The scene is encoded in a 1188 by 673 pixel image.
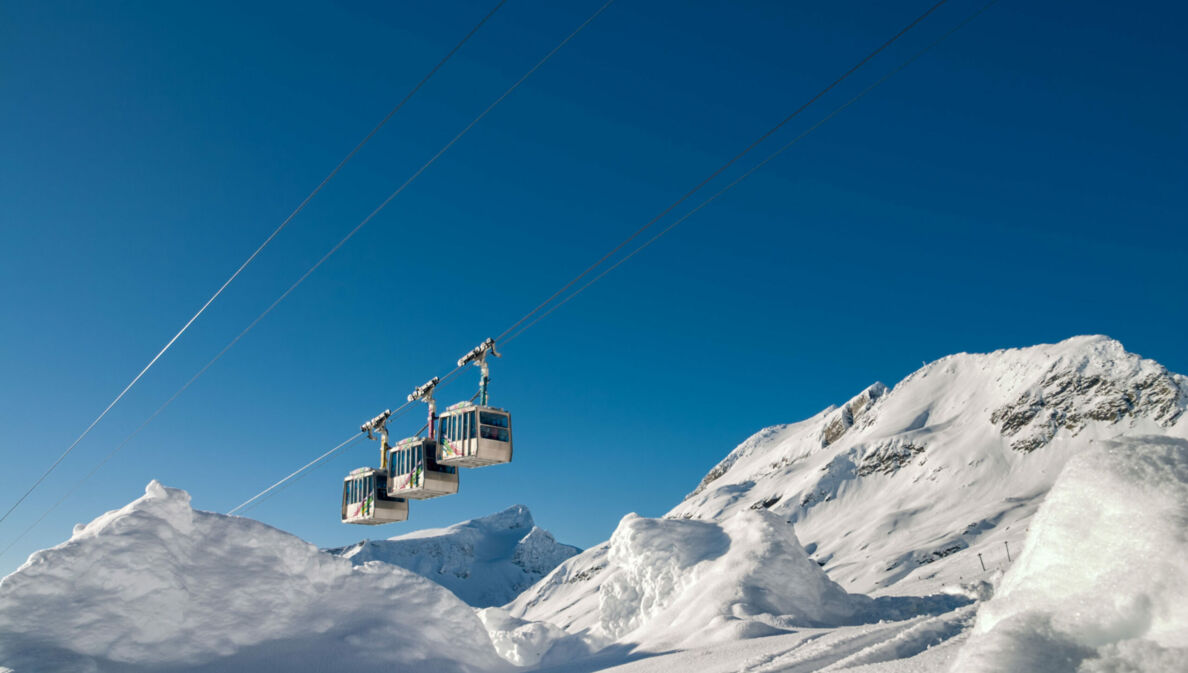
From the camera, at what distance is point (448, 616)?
75.4 feet

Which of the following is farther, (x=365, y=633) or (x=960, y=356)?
(x=960, y=356)

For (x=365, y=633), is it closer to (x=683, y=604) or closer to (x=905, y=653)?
(x=905, y=653)

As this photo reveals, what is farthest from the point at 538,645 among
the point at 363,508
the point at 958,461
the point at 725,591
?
the point at 958,461

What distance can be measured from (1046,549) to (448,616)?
20.3 m

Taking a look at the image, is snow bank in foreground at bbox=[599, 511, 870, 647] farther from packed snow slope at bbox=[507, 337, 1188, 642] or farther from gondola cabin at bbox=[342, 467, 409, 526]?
packed snow slope at bbox=[507, 337, 1188, 642]

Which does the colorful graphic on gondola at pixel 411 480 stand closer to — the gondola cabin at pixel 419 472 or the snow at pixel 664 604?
the gondola cabin at pixel 419 472

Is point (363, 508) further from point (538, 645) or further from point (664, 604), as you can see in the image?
point (664, 604)

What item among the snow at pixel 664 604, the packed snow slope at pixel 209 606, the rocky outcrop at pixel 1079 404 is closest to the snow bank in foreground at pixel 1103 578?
the snow at pixel 664 604

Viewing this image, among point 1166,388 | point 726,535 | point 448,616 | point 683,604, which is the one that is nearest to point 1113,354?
point 1166,388

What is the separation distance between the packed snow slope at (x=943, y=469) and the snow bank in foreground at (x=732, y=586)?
32.9m

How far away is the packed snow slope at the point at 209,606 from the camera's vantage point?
17641mm

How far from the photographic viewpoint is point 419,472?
23.8 metres

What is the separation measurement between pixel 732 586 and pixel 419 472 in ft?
52.3

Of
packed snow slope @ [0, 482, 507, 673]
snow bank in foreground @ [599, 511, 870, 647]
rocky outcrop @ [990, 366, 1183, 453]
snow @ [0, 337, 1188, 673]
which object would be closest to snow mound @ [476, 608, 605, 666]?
snow @ [0, 337, 1188, 673]
